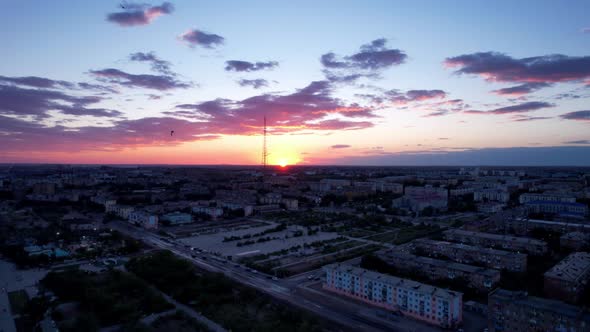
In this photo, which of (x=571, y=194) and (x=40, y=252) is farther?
(x=571, y=194)

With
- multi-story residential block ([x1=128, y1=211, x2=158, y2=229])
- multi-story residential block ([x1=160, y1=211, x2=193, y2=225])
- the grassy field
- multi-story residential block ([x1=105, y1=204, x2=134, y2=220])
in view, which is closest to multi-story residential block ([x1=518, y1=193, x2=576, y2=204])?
multi-story residential block ([x1=160, y1=211, x2=193, y2=225])

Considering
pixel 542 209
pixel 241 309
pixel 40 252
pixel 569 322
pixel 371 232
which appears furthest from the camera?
pixel 542 209

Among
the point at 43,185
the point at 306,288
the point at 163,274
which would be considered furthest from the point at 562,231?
the point at 43,185

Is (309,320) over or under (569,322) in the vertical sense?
under

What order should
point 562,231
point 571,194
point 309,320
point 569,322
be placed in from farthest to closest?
point 571,194 < point 562,231 < point 309,320 < point 569,322

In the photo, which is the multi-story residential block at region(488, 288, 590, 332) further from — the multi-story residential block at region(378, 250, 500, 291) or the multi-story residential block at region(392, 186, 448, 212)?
the multi-story residential block at region(392, 186, 448, 212)

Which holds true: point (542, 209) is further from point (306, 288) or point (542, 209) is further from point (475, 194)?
point (306, 288)

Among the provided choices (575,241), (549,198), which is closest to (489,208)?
(549,198)
